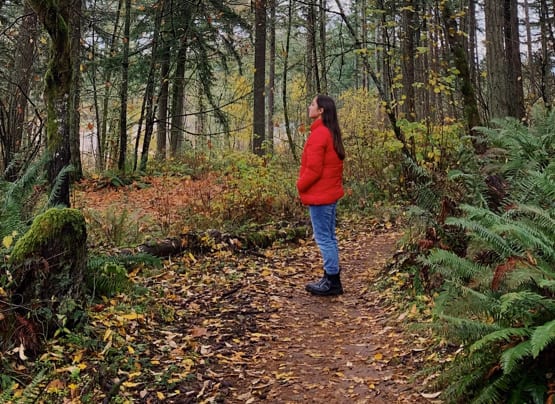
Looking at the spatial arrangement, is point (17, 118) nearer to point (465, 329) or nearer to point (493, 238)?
point (493, 238)

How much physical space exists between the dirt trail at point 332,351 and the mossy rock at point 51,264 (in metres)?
1.72

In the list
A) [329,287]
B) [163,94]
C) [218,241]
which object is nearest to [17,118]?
[218,241]

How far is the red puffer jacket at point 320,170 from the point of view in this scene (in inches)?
220

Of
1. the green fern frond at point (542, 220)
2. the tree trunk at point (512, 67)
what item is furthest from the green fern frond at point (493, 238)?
the tree trunk at point (512, 67)

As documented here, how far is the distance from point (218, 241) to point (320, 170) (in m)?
2.58

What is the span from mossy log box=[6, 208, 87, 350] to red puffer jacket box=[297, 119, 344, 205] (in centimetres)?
245

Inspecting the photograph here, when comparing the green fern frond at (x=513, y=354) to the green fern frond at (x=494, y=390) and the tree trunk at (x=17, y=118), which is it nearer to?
the green fern frond at (x=494, y=390)

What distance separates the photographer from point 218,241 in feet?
24.7

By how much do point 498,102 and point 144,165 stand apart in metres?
10.2

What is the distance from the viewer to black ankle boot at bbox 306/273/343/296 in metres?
5.91

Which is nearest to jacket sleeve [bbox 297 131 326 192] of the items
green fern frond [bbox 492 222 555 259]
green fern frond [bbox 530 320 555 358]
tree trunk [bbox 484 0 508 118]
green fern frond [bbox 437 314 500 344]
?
green fern frond [bbox 492 222 555 259]

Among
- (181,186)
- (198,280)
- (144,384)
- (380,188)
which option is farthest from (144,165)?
(144,384)

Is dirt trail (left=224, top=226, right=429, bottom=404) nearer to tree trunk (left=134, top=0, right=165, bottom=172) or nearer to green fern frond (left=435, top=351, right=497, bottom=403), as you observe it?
green fern frond (left=435, top=351, right=497, bottom=403)

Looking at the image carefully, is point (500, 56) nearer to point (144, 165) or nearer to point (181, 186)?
point (181, 186)
